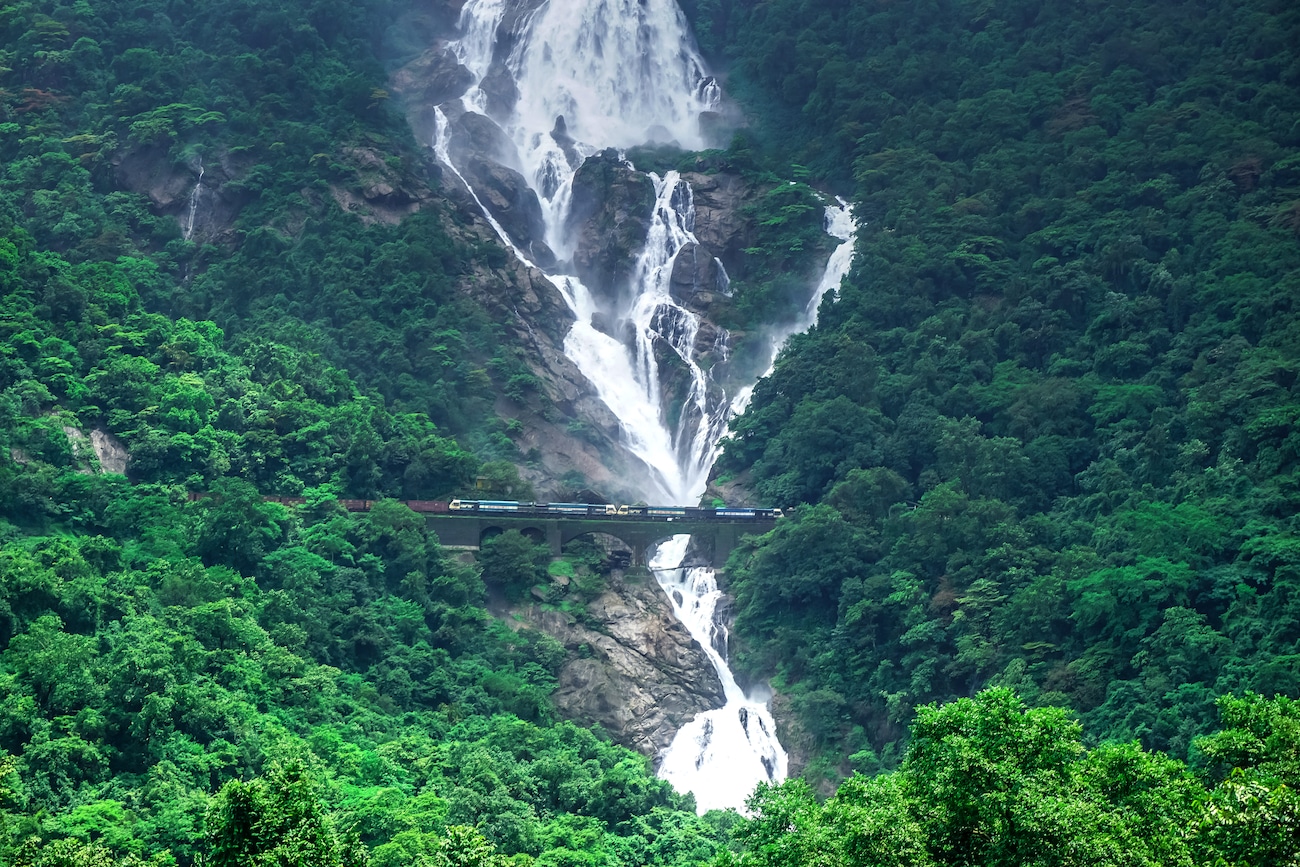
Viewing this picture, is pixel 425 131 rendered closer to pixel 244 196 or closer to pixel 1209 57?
pixel 244 196

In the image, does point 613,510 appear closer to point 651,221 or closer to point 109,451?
point 109,451

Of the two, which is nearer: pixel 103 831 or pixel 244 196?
pixel 103 831

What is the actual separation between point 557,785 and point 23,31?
51.4 meters

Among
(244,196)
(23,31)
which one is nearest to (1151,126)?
(244,196)

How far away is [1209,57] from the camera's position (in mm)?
83125

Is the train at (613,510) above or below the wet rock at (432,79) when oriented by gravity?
below

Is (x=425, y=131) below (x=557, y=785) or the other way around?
the other way around

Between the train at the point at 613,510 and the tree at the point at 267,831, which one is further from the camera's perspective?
the train at the point at 613,510

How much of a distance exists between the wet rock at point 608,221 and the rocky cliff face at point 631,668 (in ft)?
79.3

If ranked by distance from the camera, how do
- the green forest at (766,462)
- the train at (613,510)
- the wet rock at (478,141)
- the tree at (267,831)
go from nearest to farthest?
the tree at (267,831), the green forest at (766,462), the train at (613,510), the wet rock at (478,141)

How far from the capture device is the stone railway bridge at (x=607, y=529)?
220 feet

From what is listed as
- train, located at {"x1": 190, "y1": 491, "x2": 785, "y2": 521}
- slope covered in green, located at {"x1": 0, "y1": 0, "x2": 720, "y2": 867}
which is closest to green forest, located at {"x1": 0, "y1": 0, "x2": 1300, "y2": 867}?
slope covered in green, located at {"x1": 0, "y1": 0, "x2": 720, "y2": 867}

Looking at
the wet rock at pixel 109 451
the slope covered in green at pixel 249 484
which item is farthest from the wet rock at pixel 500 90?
the wet rock at pixel 109 451

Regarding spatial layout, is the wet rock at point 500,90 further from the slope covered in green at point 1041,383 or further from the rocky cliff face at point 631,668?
A: the rocky cliff face at point 631,668
